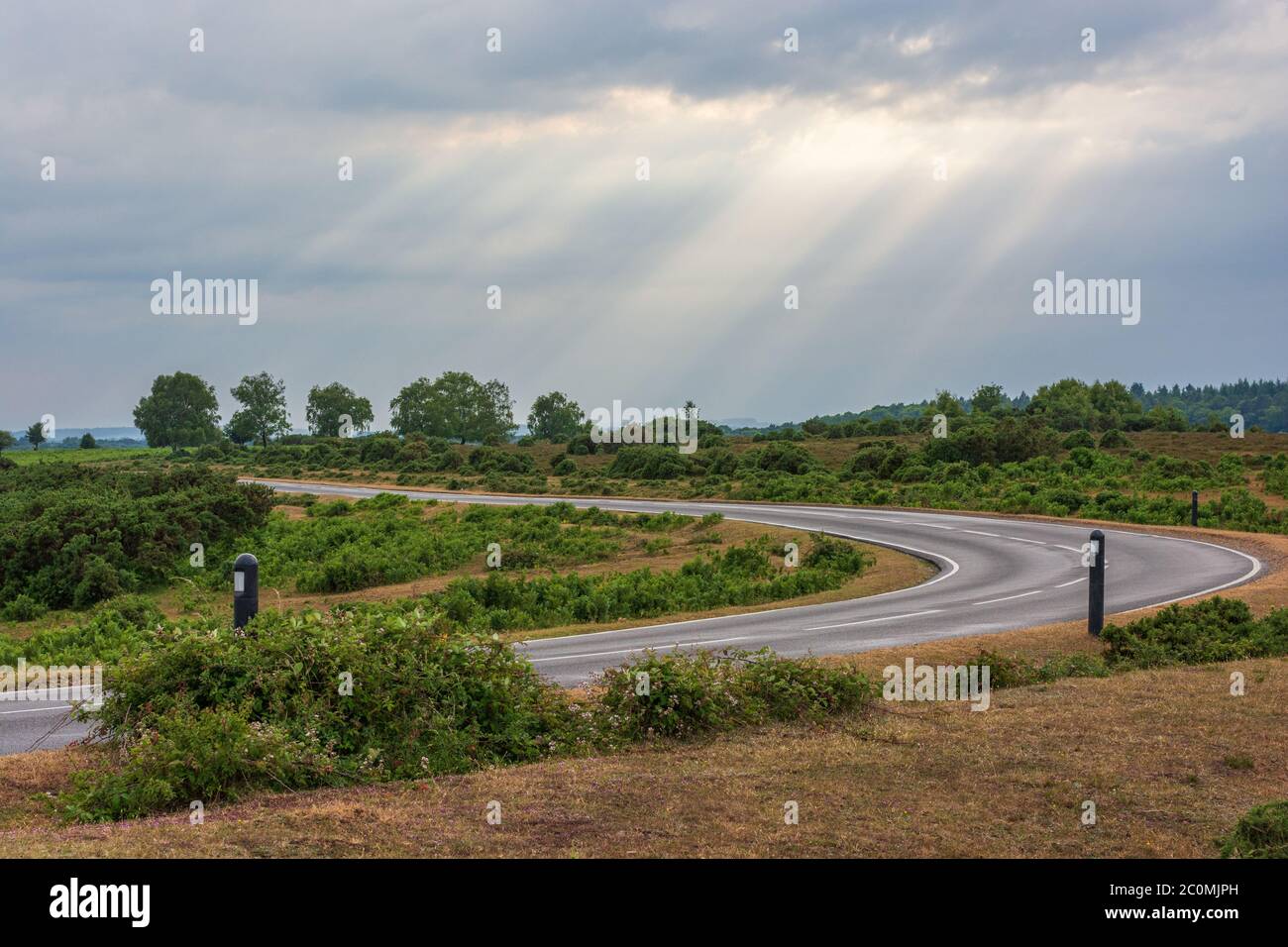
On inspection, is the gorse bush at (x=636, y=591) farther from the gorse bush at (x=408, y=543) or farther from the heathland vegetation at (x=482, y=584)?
the gorse bush at (x=408, y=543)

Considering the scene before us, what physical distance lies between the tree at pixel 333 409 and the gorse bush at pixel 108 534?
290ft

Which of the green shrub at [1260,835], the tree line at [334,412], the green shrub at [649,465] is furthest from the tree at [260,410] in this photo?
the green shrub at [1260,835]

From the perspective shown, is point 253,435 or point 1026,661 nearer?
point 1026,661

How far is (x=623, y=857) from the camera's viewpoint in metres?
6.10

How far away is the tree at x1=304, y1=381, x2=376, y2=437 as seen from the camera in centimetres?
13100

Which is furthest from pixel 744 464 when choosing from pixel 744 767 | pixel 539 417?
pixel 539 417

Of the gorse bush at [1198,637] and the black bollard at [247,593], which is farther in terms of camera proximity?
the gorse bush at [1198,637]

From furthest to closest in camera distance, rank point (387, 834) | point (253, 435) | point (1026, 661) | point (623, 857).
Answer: point (253, 435)
point (1026, 661)
point (387, 834)
point (623, 857)

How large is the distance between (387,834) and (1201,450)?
200 ft

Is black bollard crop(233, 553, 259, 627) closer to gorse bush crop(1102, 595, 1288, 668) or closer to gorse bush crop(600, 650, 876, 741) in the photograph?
gorse bush crop(600, 650, 876, 741)

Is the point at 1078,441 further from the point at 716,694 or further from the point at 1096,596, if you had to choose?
the point at 716,694

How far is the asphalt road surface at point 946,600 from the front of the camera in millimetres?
14914

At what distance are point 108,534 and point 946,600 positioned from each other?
22.7 meters

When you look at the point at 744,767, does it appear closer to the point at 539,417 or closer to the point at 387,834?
the point at 387,834
